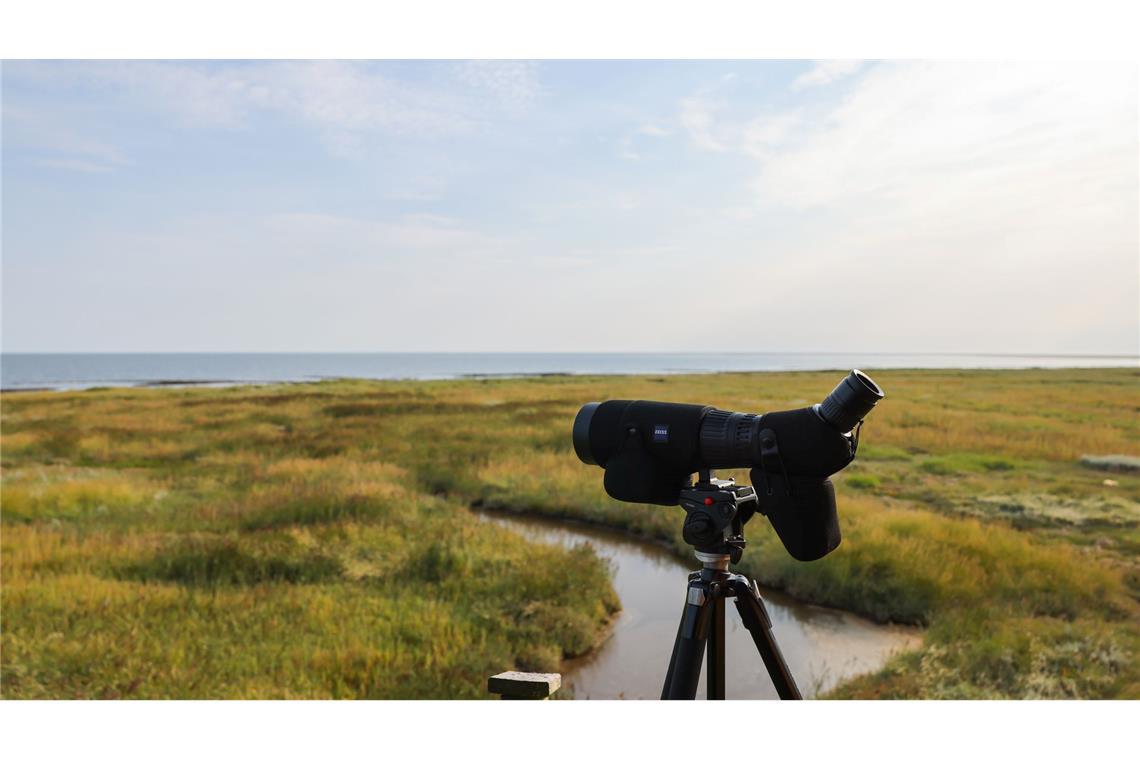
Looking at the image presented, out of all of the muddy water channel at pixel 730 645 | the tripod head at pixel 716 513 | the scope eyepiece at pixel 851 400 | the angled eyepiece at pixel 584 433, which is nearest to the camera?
the scope eyepiece at pixel 851 400

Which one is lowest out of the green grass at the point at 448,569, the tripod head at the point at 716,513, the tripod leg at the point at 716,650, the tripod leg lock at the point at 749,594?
the green grass at the point at 448,569

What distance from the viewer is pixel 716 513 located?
1.83m

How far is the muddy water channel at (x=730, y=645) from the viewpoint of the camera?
538 cm

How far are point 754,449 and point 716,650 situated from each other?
0.64 metres

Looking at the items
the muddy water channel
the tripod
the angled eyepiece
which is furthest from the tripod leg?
the muddy water channel

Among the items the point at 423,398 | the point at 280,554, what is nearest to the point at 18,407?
the point at 423,398

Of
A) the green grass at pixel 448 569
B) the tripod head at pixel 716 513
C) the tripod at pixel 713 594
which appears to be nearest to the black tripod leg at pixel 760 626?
the tripod at pixel 713 594

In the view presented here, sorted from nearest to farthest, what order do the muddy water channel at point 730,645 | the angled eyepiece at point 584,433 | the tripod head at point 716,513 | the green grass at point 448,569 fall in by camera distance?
the tripod head at point 716,513, the angled eyepiece at point 584,433, the green grass at point 448,569, the muddy water channel at point 730,645

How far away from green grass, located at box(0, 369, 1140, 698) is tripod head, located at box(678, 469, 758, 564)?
11.0ft

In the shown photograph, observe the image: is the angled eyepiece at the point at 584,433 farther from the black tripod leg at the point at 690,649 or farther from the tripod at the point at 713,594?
the black tripod leg at the point at 690,649

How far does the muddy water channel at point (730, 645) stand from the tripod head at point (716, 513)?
3542 mm

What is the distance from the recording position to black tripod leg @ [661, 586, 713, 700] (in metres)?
1.88

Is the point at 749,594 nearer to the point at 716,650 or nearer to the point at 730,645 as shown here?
the point at 716,650

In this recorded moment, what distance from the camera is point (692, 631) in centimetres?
190
